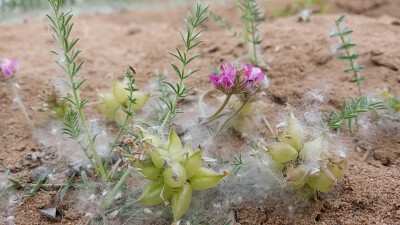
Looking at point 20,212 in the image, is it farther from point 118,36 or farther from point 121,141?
point 118,36

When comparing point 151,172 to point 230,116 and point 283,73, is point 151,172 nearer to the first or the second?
point 230,116

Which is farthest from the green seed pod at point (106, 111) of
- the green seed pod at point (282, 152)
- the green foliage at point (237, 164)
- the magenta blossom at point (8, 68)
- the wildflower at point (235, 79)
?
the green seed pod at point (282, 152)

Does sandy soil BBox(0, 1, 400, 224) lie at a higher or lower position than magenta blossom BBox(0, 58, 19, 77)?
lower

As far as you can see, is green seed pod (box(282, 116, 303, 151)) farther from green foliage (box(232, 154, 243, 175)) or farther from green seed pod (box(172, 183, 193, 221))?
green seed pod (box(172, 183, 193, 221))

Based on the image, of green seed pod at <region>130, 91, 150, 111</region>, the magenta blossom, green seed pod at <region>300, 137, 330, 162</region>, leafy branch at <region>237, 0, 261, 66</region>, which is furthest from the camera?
leafy branch at <region>237, 0, 261, 66</region>

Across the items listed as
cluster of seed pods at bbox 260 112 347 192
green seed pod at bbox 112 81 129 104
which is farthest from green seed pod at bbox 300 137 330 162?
green seed pod at bbox 112 81 129 104

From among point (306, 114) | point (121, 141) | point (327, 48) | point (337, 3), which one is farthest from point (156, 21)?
point (306, 114)

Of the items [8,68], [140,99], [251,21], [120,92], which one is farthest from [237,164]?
[8,68]
